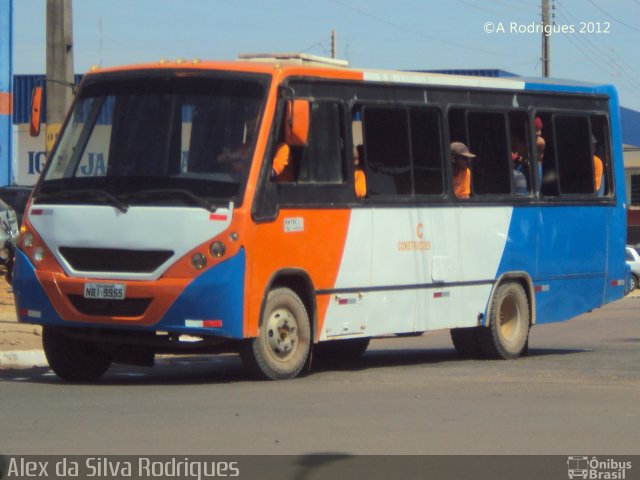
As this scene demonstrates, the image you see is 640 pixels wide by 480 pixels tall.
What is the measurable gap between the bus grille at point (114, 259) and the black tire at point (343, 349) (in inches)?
171

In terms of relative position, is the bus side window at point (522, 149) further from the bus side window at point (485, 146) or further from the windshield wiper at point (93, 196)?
the windshield wiper at point (93, 196)

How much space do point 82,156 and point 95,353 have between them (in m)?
1.74

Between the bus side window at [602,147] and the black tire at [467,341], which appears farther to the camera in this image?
the bus side window at [602,147]

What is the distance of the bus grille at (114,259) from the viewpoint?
37.9ft

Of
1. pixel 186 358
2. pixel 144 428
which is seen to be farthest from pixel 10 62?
pixel 144 428

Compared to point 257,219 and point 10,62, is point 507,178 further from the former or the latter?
point 10,62

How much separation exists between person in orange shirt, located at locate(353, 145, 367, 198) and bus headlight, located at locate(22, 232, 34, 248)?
9.58 ft

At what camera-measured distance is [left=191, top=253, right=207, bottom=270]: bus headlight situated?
11.4 metres

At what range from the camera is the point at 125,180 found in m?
11.9

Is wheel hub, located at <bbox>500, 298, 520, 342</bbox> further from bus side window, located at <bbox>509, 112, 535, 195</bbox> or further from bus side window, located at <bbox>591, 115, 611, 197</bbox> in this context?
bus side window, located at <bbox>591, 115, 611, 197</bbox>

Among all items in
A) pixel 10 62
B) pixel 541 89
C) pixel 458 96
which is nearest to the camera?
pixel 458 96

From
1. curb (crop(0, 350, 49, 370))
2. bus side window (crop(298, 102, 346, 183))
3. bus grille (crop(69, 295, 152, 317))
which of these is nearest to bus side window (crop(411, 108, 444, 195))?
bus side window (crop(298, 102, 346, 183))

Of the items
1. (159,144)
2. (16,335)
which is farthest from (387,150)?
(16,335)

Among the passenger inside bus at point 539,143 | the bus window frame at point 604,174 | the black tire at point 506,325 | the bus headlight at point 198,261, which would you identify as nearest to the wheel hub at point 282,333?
the bus headlight at point 198,261
